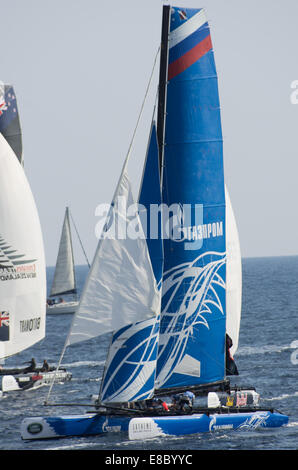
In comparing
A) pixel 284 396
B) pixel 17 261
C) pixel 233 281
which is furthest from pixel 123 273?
pixel 284 396

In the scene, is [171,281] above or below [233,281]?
above

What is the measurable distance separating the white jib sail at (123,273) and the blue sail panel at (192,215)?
224cm

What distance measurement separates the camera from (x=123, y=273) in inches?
1078

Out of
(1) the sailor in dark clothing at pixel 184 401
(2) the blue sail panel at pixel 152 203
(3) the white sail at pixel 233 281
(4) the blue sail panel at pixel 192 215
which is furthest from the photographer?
(3) the white sail at pixel 233 281

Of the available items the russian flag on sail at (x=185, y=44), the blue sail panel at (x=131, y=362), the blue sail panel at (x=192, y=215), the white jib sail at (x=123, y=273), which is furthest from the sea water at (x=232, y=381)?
the russian flag on sail at (x=185, y=44)

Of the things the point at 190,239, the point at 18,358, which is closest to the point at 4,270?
the point at 190,239

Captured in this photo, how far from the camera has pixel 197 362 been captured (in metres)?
30.6

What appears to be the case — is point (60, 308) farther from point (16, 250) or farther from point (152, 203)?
point (152, 203)

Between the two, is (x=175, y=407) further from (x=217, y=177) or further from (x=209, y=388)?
(x=217, y=177)

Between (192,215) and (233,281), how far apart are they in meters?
8.42

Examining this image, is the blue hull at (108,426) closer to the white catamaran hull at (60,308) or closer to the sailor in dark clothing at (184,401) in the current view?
the sailor in dark clothing at (184,401)

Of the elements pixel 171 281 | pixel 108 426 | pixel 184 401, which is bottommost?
pixel 108 426

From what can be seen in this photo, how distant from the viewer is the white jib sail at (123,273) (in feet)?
88.7

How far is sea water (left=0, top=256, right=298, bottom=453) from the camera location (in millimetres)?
28828
